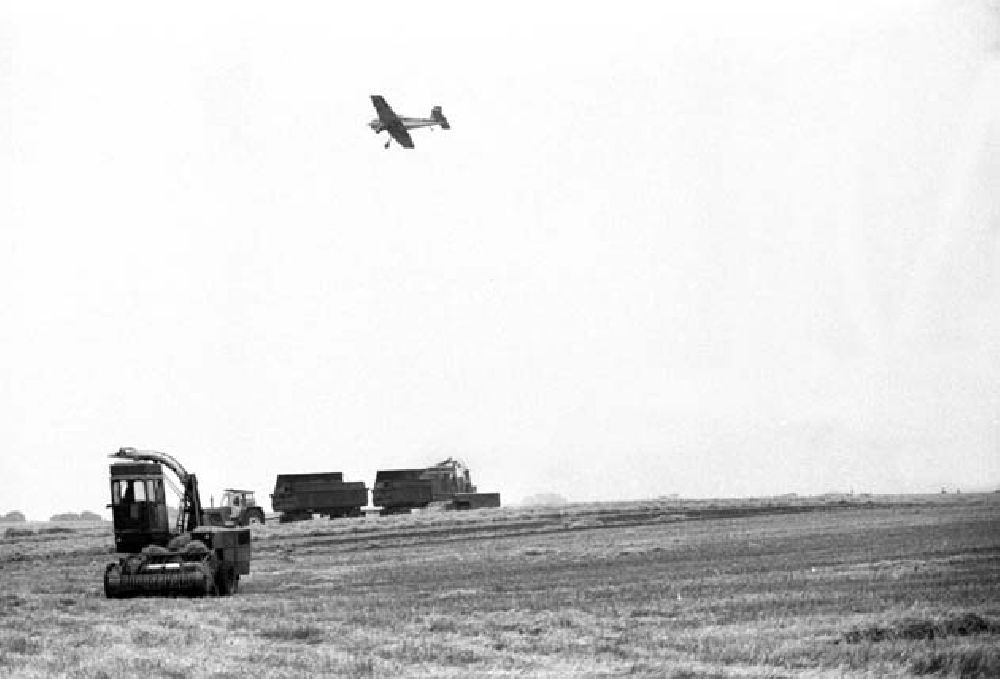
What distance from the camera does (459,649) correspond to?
1914cm

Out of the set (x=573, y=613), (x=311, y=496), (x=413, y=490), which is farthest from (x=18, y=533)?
(x=573, y=613)

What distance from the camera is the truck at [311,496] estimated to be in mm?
89062

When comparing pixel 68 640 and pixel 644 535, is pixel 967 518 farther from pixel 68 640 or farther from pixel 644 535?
pixel 68 640

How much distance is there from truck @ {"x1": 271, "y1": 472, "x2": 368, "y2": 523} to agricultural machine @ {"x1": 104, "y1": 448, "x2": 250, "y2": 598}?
52275mm

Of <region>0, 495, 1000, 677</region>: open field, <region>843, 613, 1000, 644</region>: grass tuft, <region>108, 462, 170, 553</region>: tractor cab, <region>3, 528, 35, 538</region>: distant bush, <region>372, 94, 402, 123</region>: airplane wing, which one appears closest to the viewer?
<region>0, 495, 1000, 677</region>: open field

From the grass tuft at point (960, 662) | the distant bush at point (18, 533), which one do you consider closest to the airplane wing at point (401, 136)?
the grass tuft at point (960, 662)

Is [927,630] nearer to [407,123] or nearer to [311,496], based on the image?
[407,123]

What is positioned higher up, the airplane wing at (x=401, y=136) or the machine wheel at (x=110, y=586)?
the airplane wing at (x=401, y=136)

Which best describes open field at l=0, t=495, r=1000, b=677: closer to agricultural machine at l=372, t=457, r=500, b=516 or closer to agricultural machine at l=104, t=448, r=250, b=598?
agricultural machine at l=104, t=448, r=250, b=598

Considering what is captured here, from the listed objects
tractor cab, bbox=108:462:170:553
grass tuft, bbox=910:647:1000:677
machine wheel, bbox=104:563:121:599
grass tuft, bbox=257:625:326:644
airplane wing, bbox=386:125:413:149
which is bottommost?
grass tuft, bbox=910:647:1000:677

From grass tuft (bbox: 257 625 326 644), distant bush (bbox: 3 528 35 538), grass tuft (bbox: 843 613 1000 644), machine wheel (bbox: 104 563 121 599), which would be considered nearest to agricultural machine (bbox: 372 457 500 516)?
distant bush (bbox: 3 528 35 538)

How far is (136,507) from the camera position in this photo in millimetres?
34906

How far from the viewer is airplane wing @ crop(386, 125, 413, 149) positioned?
47.9 m

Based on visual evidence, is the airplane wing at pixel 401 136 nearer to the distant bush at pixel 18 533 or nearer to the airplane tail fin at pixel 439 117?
the airplane tail fin at pixel 439 117
